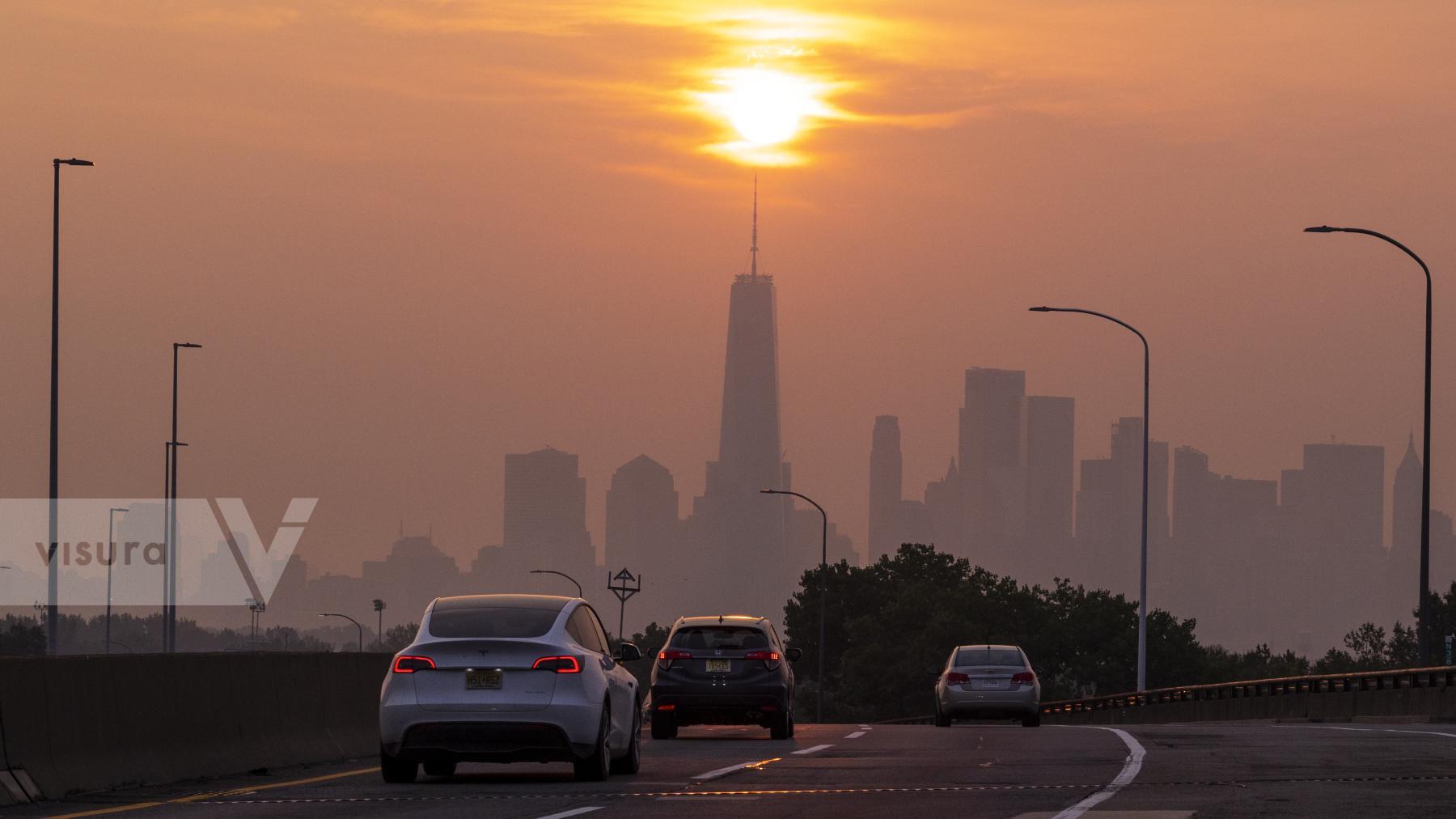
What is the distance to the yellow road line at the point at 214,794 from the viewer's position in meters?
15.5

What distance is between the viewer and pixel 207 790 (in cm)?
1750

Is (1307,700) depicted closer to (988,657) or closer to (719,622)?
(988,657)

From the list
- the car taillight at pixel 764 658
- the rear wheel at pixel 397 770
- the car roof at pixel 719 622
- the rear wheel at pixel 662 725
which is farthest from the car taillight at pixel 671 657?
the rear wheel at pixel 397 770

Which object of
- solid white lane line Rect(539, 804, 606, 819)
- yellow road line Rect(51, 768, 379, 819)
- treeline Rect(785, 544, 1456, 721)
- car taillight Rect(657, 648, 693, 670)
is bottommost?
treeline Rect(785, 544, 1456, 721)

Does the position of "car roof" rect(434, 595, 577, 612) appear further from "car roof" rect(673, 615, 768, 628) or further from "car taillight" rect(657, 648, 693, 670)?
"car roof" rect(673, 615, 768, 628)

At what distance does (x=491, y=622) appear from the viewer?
59.9 ft

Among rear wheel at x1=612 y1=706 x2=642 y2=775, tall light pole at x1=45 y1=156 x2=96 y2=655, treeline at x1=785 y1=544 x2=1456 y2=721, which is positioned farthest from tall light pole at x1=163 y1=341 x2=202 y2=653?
treeline at x1=785 y1=544 x2=1456 y2=721

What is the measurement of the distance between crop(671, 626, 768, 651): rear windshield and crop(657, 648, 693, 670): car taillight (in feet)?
0.33

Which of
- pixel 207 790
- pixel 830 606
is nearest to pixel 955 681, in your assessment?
pixel 207 790

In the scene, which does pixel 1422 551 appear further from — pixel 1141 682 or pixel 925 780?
pixel 925 780

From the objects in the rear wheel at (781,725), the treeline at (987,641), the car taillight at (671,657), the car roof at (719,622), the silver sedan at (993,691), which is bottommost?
the treeline at (987,641)

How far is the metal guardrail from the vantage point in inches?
1671

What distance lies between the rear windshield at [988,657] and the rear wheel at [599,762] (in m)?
19.9

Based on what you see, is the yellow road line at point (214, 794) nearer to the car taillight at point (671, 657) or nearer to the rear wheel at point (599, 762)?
the rear wheel at point (599, 762)
